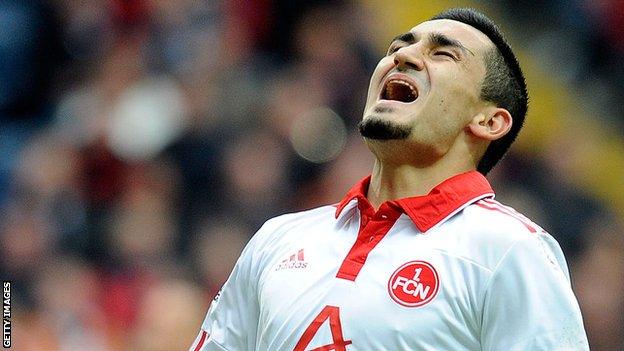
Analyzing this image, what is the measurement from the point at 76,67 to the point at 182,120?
2.06 ft

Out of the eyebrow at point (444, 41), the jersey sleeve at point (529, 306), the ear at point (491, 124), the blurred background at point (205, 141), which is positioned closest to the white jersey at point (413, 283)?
the jersey sleeve at point (529, 306)

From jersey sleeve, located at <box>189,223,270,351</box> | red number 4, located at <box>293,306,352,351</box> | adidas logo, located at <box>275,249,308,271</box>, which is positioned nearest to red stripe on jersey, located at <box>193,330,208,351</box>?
jersey sleeve, located at <box>189,223,270,351</box>

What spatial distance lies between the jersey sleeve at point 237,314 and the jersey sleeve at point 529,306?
0.73 metres

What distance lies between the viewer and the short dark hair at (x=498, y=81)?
120 inches

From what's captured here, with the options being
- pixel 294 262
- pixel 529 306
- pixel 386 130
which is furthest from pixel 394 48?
pixel 529 306

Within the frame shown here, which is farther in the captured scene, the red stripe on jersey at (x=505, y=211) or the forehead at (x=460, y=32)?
the forehead at (x=460, y=32)

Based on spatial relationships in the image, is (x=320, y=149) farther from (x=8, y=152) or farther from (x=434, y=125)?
(x=434, y=125)

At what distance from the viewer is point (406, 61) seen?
3.01m

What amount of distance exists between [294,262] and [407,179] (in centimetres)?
39

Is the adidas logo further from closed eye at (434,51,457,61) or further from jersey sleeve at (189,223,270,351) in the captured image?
closed eye at (434,51,457,61)

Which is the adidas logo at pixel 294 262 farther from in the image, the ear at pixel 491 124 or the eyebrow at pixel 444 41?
the eyebrow at pixel 444 41

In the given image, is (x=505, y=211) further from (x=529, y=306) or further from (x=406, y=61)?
(x=406, y=61)

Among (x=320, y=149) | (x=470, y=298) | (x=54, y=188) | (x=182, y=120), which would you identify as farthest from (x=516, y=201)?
(x=470, y=298)

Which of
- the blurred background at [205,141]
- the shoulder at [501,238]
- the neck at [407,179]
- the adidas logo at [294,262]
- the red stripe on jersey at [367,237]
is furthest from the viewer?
the blurred background at [205,141]
